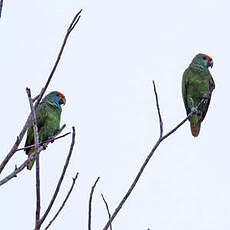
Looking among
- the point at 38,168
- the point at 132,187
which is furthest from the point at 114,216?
the point at 38,168

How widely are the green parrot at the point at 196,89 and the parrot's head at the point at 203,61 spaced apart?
6 centimetres

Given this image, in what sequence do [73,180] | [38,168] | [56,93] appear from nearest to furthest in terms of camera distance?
[38,168] < [73,180] < [56,93]

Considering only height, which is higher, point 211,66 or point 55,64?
point 211,66

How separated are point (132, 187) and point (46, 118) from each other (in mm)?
5165

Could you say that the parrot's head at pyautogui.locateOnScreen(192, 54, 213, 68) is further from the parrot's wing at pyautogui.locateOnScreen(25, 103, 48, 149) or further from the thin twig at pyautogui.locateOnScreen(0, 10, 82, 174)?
the thin twig at pyautogui.locateOnScreen(0, 10, 82, 174)

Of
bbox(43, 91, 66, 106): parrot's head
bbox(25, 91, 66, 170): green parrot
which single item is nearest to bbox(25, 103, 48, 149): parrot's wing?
bbox(25, 91, 66, 170): green parrot

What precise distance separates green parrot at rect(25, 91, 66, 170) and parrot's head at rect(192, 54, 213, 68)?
2.01 m

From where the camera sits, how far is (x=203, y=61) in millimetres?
8047

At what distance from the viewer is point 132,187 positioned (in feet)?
7.18

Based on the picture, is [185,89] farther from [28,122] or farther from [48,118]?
[28,122]

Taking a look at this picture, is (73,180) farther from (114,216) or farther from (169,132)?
(169,132)

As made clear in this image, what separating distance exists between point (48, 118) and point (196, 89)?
200 cm

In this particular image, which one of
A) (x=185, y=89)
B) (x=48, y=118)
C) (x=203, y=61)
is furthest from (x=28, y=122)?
(x=203, y=61)

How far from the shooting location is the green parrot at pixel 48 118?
7.10 meters
